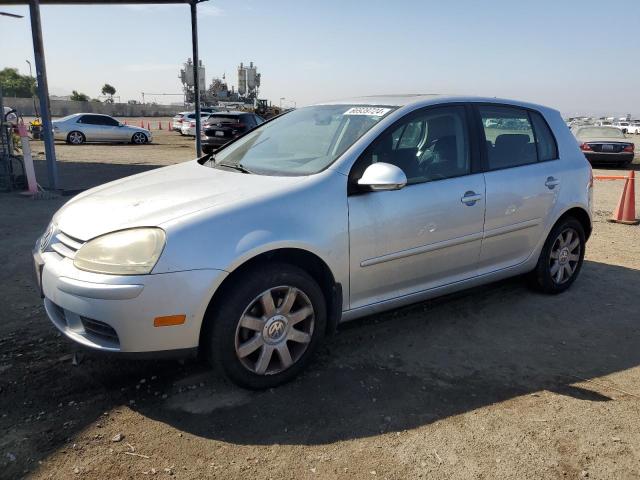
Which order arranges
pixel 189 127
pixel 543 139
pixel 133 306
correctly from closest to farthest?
pixel 133 306 → pixel 543 139 → pixel 189 127

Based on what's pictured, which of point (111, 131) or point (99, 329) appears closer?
point (99, 329)

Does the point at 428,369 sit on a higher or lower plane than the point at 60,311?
lower

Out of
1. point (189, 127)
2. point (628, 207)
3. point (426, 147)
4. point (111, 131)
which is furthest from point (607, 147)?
point (189, 127)

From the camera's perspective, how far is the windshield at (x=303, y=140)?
3.38 m

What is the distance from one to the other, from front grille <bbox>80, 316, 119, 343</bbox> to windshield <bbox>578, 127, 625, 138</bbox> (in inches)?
727

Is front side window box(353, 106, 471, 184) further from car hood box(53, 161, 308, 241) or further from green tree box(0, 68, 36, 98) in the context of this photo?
green tree box(0, 68, 36, 98)

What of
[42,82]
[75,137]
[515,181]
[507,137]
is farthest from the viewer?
[75,137]

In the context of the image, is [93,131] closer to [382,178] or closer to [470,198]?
[470,198]

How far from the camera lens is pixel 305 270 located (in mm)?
3119

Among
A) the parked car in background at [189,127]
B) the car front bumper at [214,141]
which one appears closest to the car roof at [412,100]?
the car front bumper at [214,141]

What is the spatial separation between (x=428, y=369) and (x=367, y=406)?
2.06 ft

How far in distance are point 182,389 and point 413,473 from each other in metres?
1.39

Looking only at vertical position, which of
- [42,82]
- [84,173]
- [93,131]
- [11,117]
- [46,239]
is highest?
[42,82]

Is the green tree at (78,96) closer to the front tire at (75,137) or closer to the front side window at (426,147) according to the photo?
the front tire at (75,137)
